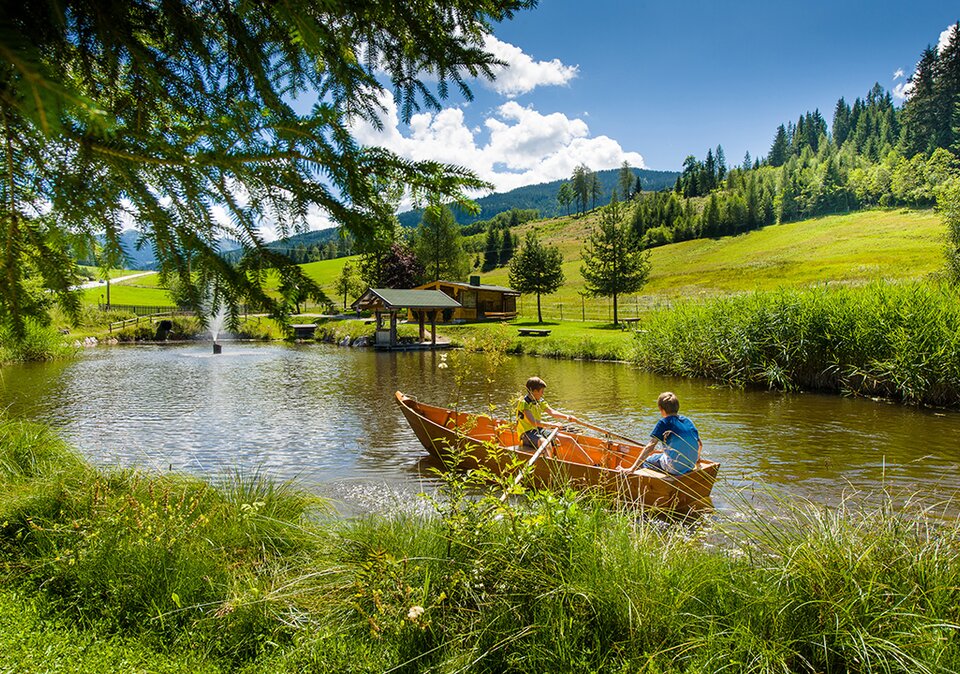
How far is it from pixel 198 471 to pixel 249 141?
32.8ft

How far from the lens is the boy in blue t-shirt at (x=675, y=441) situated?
750 centimetres

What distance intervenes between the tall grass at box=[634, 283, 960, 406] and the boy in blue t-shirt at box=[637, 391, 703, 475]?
11.3m

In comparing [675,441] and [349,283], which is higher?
[349,283]

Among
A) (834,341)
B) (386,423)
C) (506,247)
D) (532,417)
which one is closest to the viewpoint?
(532,417)

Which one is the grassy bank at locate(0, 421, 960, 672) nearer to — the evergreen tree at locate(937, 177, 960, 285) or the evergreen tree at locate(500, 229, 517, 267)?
the evergreen tree at locate(937, 177, 960, 285)

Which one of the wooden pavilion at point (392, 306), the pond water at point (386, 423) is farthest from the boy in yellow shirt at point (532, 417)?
the wooden pavilion at point (392, 306)

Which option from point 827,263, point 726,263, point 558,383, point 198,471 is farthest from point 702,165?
point 198,471

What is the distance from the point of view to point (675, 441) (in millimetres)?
7527

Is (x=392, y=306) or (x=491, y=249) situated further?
(x=491, y=249)

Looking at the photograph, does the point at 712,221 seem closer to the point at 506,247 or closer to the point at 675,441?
the point at 506,247

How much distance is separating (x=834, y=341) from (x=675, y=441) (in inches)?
505

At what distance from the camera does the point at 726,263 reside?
8062cm

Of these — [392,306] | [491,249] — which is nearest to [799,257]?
[491,249]

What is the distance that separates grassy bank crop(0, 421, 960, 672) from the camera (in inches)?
125
